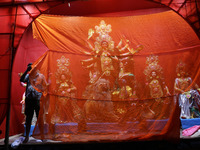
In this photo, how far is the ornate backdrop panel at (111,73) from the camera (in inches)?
125

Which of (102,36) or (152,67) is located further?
(102,36)

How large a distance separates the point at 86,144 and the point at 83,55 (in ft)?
5.62

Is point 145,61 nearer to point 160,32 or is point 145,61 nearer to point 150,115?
point 160,32

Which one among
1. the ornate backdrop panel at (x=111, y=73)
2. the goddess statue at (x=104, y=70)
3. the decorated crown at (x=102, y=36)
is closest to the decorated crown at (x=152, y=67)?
the ornate backdrop panel at (x=111, y=73)

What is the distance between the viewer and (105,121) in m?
3.39

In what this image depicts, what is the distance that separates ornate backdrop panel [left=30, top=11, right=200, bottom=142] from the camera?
125 inches

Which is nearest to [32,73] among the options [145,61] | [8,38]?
[8,38]

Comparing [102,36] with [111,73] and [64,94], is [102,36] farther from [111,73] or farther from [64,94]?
[64,94]

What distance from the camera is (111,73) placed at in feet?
12.0

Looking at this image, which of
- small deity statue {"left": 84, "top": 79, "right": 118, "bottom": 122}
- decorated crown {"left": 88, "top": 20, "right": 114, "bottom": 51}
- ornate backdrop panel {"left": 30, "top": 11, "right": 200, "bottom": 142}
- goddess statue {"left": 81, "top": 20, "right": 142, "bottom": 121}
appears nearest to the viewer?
ornate backdrop panel {"left": 30, "top": 11, "right": 200, "bottom": 142}

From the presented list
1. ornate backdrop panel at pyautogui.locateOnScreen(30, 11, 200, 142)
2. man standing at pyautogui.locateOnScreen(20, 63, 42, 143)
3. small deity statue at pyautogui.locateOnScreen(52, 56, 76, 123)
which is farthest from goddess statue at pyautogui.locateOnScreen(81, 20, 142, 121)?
man standing at pyautogui.locateOnScreen(20, 63, 42, 143)

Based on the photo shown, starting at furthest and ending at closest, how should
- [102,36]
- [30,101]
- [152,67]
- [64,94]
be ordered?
[102,36] → [152,67] → [64,94] → [30,101]

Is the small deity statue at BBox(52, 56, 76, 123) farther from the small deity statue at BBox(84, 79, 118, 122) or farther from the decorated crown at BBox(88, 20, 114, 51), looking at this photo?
the decorated crown at BBox(88, 20, 114, 51)

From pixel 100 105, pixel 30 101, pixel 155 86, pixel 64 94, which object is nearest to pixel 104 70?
pixel 100 105
